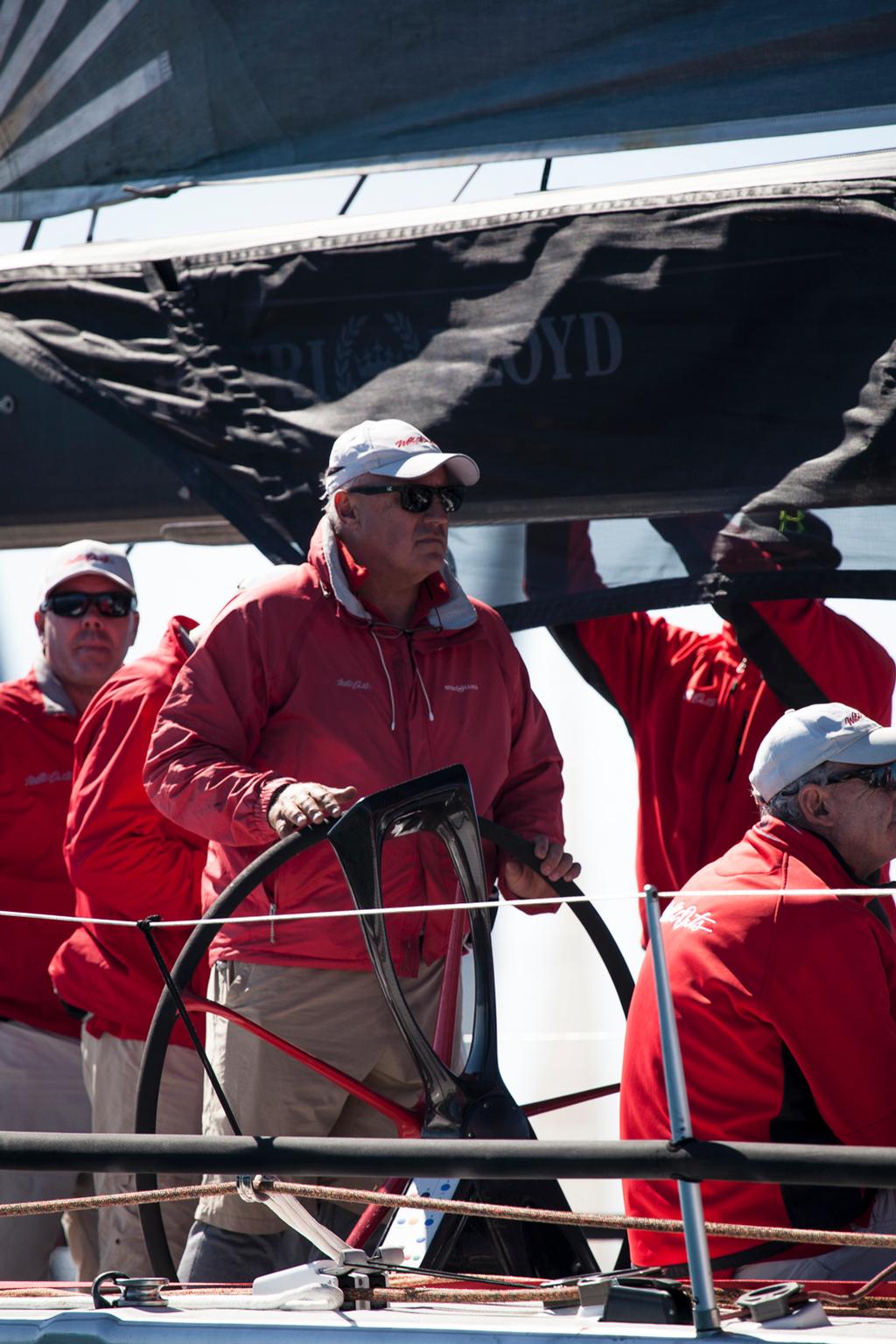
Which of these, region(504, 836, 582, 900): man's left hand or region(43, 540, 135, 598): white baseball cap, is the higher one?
region(43, 540, 135, 598): white baseball cap

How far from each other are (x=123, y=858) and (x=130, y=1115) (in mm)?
488

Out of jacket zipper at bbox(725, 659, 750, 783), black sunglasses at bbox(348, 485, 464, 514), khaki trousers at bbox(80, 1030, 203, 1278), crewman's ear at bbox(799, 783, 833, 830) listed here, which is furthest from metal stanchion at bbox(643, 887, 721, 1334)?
jacket zipper at bbox(725, 659, 750, 783)

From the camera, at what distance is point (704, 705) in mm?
3398

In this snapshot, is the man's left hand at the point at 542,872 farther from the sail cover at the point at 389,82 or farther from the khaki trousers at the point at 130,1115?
the sail cover at the point at 389,82

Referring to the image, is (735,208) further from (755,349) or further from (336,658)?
(336,658)

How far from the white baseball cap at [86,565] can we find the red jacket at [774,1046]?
1.78 m

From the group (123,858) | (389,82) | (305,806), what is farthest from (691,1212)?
(389,82)

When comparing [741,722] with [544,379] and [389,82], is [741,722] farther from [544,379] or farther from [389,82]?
[389,82]

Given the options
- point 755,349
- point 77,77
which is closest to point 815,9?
point 755,349

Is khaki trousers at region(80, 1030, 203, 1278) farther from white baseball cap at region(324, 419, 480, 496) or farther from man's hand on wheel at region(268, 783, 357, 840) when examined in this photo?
white baseball cap at region(324, 419, 480, 496)

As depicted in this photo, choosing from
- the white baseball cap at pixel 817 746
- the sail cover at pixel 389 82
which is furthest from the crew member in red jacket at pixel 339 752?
the sail cover at pixel 389 82

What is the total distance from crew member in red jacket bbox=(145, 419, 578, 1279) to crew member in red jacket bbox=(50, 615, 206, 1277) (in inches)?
13.0

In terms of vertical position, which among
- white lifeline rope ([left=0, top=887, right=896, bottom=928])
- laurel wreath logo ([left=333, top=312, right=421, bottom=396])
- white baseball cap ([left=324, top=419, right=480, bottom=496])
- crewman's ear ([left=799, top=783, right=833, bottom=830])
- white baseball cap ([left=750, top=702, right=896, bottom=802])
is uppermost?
laurel wreath logo ([left=333, top=312, right=421, bottom=396])

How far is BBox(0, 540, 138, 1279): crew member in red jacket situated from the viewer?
3.33 meters
